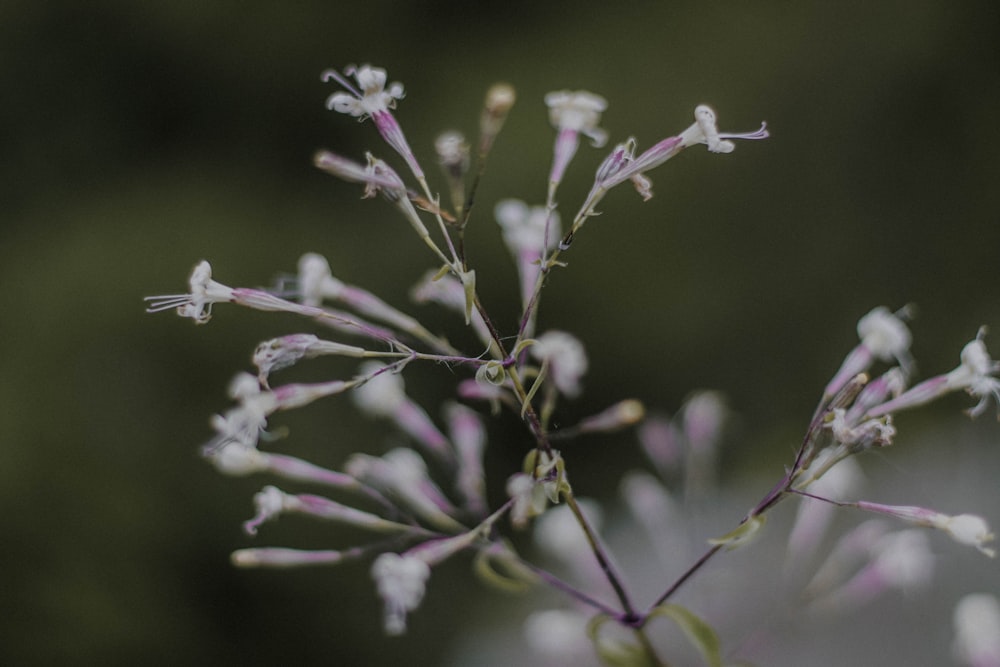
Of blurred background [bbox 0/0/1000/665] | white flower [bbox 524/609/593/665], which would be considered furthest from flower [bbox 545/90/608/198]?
blurred background [bbox 0/0/1000/665]

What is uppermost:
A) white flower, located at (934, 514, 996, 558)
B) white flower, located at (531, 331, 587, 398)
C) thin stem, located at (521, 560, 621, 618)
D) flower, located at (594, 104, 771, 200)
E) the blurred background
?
the blurred background

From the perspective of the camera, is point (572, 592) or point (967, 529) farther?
point (572, 592)

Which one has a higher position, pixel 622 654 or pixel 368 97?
pixel 368 97

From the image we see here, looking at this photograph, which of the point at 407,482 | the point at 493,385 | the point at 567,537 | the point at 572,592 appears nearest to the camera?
the point at 493,385

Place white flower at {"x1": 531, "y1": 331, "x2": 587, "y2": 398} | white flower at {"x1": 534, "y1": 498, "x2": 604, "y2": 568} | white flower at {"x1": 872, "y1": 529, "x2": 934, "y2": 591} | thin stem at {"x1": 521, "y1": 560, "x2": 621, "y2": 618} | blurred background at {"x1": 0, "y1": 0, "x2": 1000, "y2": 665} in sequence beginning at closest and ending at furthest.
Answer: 1. thin stem at {"x1": 521, "y1": 560, "x2": 621, "y2": 618}
2. white flower at {"x1": 531, "y1": 331, "x2": 587, "y2": 398}
3. white flower at {"x1": 872, "y1": 529, "x2": 934, "y2": 591}
4. white flower at {"x1": 534, "y1": 498, "x2": 604, "y2": 568}
5. blurred background at {"x1": 0, "y1": 0, "x2": 1000, "y2": 665}

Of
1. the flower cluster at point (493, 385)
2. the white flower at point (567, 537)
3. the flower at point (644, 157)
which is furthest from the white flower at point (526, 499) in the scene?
the white flower at point (567, 537)

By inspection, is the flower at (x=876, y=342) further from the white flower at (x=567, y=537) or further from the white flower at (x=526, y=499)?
the white flower at (x=567, y=537)

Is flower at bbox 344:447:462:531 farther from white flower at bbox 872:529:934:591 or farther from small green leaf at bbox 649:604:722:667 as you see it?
white flower at bbox 872:529:934:591

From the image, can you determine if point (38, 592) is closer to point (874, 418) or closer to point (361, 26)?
point (361, 26)

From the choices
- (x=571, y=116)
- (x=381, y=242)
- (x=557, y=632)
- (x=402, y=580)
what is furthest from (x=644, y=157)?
(x=381, y=242)

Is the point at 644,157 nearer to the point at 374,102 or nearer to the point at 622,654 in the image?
the point at 374,102
